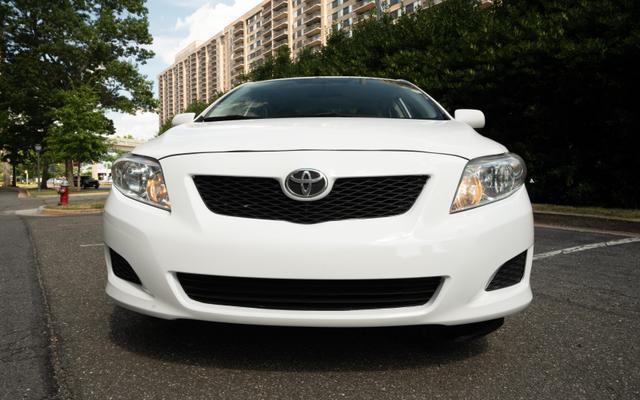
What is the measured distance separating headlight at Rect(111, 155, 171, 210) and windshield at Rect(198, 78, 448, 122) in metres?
0.83

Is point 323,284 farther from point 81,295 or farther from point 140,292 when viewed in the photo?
point 81,295

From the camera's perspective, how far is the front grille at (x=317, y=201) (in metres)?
1.89

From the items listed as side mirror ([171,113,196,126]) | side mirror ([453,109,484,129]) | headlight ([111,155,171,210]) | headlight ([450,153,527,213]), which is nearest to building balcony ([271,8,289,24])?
side mirror ([171,113,196,126])

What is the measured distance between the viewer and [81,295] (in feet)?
11.1

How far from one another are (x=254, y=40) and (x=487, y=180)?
114384 millimetres

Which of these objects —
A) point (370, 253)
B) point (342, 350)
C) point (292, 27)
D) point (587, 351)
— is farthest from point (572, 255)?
point (292, 27)

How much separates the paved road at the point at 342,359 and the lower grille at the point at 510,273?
37 cm

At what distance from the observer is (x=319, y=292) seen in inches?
74.1

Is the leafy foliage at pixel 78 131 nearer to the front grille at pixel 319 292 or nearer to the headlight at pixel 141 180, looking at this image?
the headlight at pixel 141 180

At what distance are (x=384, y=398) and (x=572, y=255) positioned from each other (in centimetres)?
374

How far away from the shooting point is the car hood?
2.01 metres

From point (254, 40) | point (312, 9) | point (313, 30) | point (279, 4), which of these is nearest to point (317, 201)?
point (313, 30)

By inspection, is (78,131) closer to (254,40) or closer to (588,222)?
(588,222)

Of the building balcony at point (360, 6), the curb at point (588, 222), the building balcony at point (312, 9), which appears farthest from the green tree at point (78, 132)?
the building balcony at point (312, 9)
